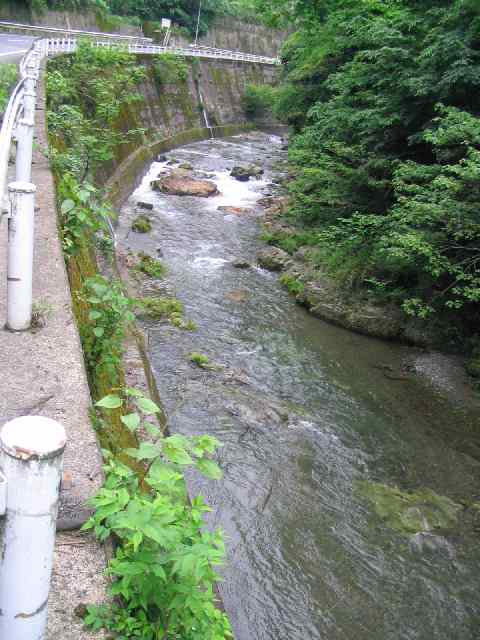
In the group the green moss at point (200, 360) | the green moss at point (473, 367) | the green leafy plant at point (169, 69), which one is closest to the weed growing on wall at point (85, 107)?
the green moss at point (200, 360)

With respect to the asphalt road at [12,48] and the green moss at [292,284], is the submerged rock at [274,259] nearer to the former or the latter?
the green moss at [292,284]

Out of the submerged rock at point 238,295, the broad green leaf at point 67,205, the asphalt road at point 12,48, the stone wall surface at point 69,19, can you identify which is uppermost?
the stone wall surface at point 69,19

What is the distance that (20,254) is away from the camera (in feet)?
11.6

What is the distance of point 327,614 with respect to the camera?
515cm

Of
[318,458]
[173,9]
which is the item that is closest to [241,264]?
[318,458]

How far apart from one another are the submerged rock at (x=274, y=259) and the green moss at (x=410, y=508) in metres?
7.48

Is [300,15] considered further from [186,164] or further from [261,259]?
[261,259]

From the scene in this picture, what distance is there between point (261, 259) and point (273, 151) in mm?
18220

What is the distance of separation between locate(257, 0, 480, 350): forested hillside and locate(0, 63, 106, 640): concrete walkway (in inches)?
263

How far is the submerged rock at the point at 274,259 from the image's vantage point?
13.7 meters

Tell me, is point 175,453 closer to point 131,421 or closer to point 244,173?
point 131,421

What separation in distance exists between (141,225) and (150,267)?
2887mm

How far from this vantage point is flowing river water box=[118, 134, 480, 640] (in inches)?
209

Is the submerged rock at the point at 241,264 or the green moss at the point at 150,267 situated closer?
the green moss at the point at 150,267
